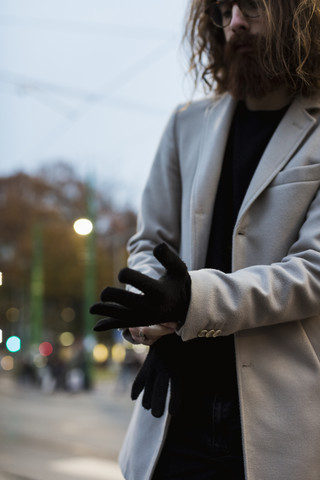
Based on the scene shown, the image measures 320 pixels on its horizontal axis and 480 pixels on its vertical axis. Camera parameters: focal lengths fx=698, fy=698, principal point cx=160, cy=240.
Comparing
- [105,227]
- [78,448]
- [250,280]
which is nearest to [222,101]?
[250,280]

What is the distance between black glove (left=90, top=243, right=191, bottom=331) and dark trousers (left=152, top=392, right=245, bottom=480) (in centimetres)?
33

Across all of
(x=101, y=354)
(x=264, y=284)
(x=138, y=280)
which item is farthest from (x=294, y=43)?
(x=101, y=354)

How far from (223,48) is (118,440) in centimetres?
883

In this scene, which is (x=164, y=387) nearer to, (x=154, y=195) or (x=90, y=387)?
(x=154, y=195)

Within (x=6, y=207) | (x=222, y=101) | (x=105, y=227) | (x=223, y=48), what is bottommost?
(x=105, y=227)

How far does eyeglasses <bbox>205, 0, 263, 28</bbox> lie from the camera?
1789mm

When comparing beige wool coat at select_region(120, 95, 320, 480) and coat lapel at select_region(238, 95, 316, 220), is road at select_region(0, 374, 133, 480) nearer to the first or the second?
beige wool coat at select_region(120, 95, 320, 480)

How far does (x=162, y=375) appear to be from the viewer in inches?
67.7

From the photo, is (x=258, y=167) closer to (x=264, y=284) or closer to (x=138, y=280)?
(x=264, y=284)

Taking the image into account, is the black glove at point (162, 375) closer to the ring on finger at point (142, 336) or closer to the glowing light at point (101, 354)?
the ring on finger at point (142, 336)

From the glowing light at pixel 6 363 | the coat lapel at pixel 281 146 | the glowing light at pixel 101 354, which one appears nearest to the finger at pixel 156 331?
the coat lapel at pixel 281 146

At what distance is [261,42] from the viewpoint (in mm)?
1796

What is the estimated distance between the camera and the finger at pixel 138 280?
138 centimetres

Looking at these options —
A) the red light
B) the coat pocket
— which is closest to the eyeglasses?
the coat pocket
